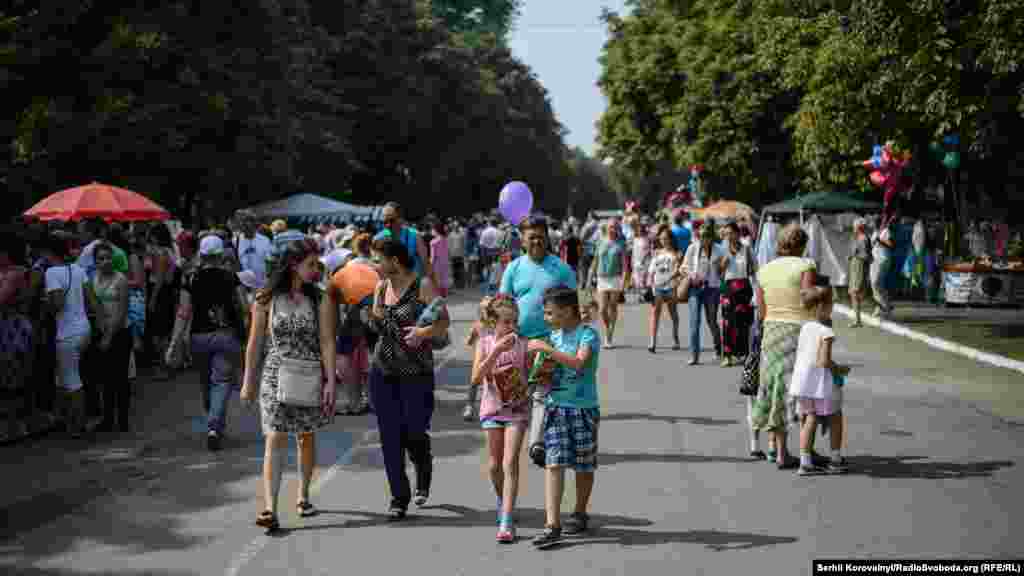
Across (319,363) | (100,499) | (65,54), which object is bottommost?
(100,499)

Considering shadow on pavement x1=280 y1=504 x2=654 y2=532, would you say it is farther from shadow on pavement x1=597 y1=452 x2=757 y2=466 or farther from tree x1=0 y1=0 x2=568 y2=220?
tree x1=0 y1=0 x2=568 y2=220

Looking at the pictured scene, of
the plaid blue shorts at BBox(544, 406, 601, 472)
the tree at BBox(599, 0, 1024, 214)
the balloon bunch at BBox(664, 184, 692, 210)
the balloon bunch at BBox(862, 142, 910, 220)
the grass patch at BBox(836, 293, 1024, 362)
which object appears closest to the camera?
the plaid blue shorts at BBox(544, 406, 601, 472)

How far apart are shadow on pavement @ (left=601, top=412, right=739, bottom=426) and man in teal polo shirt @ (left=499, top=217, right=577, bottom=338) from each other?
2.84 m

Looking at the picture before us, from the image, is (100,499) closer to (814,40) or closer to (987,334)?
(987,334)

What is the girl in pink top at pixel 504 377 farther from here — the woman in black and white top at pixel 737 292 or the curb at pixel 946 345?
the curb at pixel 946 345

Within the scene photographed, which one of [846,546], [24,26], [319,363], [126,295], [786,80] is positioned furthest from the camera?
[786,80]

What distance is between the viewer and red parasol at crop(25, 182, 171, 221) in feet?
56.1

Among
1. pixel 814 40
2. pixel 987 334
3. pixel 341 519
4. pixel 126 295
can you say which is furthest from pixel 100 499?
pixel 814 40

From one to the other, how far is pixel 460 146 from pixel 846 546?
52.3 metres

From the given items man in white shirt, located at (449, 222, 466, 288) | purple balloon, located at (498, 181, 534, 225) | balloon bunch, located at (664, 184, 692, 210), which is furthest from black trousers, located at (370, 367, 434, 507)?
balloon bunch, located at (664, 184, 692, 210)

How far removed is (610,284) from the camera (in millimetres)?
18203

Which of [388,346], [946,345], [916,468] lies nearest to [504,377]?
[388,346]

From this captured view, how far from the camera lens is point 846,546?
6.83m

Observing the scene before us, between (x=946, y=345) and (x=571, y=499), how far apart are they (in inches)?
473
